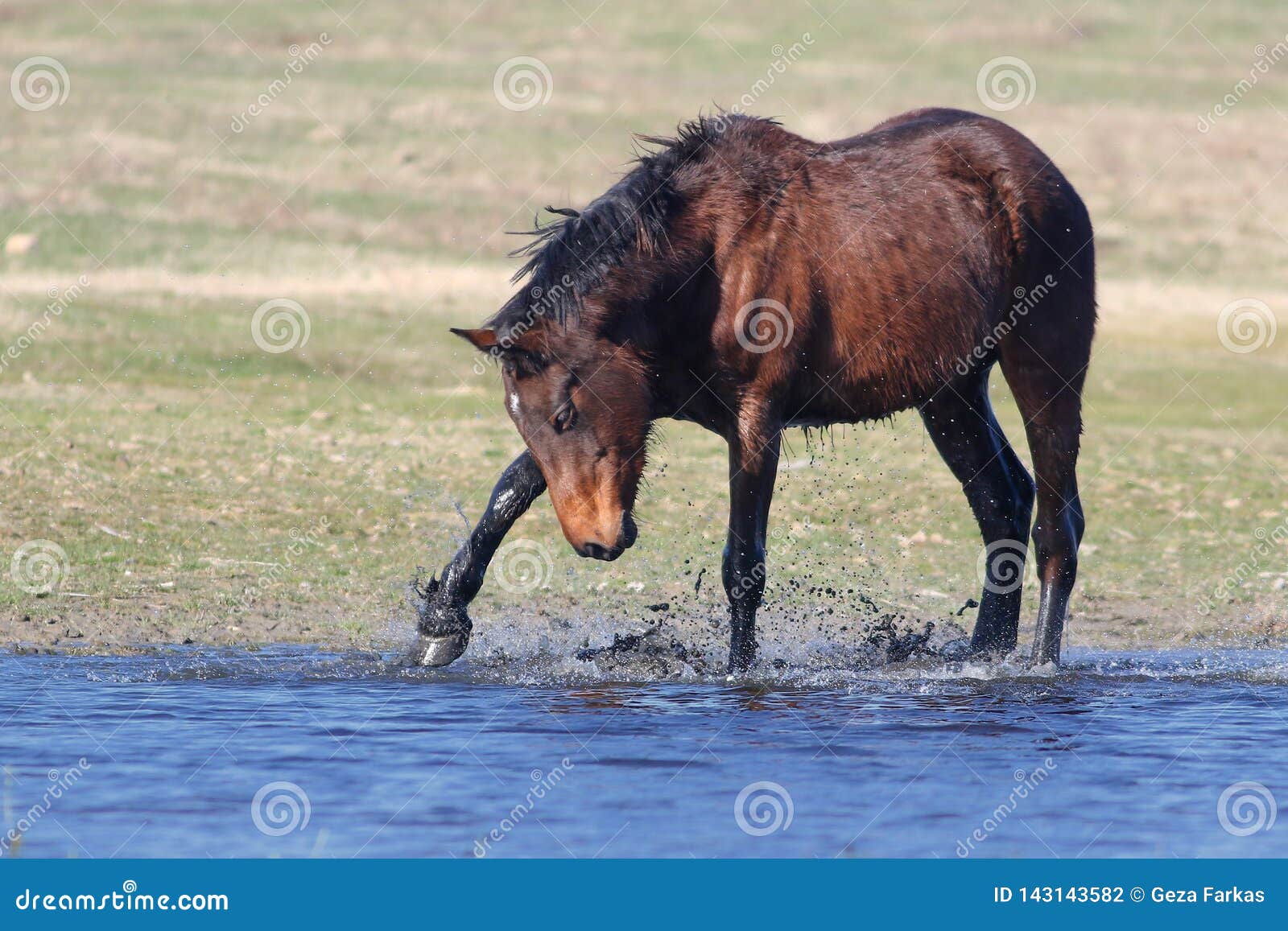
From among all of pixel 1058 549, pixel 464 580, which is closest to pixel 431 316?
pixel 464 580

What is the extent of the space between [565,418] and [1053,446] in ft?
8.54

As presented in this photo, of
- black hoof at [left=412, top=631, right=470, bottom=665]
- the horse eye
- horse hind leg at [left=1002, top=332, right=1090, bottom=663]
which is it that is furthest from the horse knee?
black hoof at [left=412, top=631, right=470, bottom=665]

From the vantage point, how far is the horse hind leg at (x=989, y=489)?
26.4ft

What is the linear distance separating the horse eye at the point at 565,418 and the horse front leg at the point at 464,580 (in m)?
0.85

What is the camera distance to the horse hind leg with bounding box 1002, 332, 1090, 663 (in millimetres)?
7855

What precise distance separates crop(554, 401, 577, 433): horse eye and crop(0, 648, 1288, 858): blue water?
3.48ft

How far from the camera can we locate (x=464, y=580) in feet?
24.6

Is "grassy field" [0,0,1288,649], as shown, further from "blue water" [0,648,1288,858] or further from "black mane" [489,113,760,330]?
Result: "black mane" [489,113,760,330]

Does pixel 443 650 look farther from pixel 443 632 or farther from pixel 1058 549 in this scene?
pixel 1058 549

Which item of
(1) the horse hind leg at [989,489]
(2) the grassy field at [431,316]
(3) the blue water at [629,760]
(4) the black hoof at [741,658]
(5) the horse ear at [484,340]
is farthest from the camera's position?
(2) the grassy field at [431,316]

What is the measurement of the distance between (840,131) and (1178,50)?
63.8ft

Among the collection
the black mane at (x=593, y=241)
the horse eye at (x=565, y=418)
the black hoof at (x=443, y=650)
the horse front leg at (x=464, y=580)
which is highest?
the black mane at (x=593, y=241)

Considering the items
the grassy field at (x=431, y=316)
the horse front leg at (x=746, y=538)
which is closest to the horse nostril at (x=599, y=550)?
→ the horse front leg at (x=746, y=538)

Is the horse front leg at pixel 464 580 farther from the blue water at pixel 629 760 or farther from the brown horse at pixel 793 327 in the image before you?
the blue water at pixel 629 760
